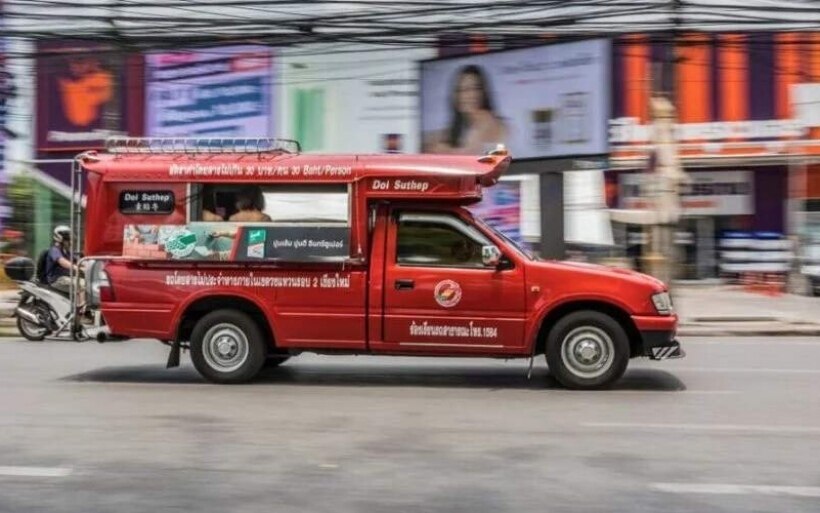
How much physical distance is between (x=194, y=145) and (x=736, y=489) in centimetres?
588

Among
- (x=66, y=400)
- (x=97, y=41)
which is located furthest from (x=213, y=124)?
(x=66, y=400)

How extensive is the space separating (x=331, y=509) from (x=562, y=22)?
11.2m

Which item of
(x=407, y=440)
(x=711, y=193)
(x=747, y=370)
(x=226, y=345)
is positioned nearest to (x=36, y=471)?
(x=407, y=440)

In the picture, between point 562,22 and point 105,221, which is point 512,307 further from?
point 562,22

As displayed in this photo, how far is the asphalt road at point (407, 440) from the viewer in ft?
16.0

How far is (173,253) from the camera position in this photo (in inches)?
332

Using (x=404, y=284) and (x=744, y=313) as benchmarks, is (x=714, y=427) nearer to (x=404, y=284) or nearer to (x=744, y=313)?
(x=404, y=284)

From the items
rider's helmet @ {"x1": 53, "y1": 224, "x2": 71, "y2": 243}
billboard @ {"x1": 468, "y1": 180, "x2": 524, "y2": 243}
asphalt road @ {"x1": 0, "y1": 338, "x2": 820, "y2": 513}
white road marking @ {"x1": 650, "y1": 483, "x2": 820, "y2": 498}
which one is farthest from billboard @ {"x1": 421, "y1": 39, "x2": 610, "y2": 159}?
white road marking @ {"x1": 650, "y1": 483, "x2": 820, "y2": 498}

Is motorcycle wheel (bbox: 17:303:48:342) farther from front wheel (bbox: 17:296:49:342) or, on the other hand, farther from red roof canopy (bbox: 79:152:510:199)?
red roof canopy (bbox: 79:152:510:199)

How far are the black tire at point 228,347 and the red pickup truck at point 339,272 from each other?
0.04ft

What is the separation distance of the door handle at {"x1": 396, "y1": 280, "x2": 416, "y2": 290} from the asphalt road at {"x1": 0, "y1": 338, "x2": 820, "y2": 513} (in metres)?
0.95

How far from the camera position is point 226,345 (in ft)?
28.1

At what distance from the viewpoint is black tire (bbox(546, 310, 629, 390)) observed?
8094 mm

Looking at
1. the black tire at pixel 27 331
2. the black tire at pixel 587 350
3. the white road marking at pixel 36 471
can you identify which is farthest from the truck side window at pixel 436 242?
the black tire at pixel 27 331
